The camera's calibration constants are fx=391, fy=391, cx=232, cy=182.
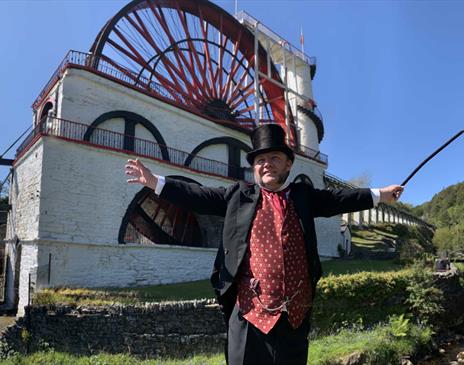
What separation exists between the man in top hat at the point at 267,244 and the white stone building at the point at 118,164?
10.8 m

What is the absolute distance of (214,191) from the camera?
267 centimetres

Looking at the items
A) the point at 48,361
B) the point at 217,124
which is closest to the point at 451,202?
the point at 217,124

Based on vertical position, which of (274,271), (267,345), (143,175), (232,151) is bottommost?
(267,345)

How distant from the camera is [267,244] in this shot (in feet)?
7.97

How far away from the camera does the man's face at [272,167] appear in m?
2.56

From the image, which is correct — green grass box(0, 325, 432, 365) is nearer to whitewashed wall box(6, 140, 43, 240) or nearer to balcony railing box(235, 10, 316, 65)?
whitewashed wall box(6, 140, 43, 240)

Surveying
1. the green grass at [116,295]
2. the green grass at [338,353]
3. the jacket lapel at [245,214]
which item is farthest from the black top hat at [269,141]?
the green grass at [116,295]

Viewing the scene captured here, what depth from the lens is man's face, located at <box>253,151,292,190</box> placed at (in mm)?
2559

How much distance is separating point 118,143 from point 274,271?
1366 centimetres

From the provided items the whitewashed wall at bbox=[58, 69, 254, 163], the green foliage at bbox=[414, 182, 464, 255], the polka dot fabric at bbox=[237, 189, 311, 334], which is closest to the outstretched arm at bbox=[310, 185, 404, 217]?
the polka dot fabric at bbox=[237, 189, 311, 334]

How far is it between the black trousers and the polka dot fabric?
44 millimetres

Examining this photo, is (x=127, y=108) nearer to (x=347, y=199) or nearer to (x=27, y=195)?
(x=27, y=195)

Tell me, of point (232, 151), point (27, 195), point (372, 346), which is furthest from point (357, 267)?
point (27, 195)

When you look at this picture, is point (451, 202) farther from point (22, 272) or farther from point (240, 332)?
point (240, 332)
